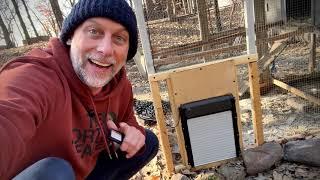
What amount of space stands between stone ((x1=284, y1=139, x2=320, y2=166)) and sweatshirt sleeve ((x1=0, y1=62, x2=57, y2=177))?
2475 mm

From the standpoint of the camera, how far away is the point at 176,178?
130 inches

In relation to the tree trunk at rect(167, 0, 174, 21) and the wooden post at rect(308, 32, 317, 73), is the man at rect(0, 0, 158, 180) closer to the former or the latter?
the tree trunk at rect(167, 0, 174, 21)

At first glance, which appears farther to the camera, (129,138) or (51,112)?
(129,138)

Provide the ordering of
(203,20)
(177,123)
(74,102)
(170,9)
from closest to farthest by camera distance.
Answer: (74,102) → (177,123) → (170,9) → (203,20)

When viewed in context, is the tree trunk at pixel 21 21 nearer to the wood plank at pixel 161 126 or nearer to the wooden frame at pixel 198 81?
the wood plank at pixel 161 126

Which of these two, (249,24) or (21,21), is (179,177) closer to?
(249,24)

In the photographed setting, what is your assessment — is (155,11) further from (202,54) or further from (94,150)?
(94,150)

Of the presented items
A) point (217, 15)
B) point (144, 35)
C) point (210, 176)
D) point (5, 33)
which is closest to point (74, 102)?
point (144, 35)

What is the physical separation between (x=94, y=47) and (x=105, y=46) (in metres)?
0.06

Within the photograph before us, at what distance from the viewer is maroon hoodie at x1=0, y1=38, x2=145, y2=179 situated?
4.01 feet

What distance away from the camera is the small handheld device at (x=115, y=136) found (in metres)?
2.02

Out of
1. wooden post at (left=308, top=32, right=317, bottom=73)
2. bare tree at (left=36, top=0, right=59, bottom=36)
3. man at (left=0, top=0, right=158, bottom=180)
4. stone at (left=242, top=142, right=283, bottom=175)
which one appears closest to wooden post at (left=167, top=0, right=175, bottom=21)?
man at (left=0, top=0, right=158, bottom=180)

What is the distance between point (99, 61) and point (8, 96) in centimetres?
62

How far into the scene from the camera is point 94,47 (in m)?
1.80
